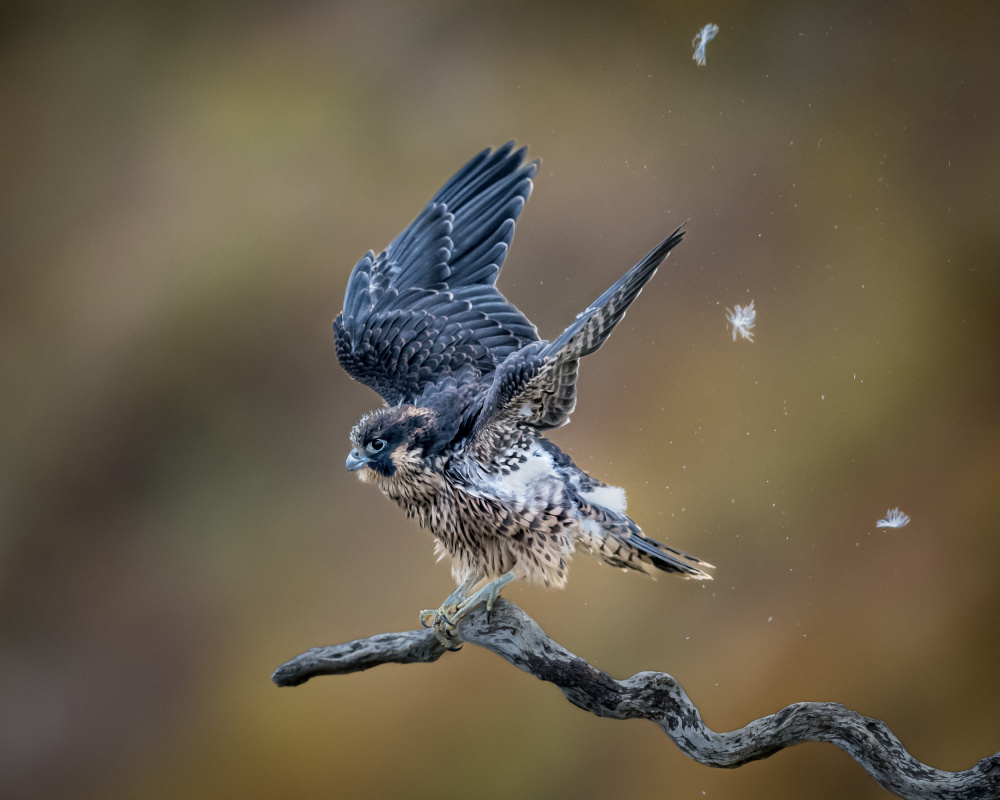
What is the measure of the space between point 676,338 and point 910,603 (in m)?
0.87

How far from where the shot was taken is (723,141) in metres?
2.37

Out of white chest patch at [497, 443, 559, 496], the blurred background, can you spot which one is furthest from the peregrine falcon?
the blurred background

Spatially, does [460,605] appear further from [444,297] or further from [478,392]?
[444,297]

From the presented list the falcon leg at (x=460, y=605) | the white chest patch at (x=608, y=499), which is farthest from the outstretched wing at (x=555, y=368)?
the falcon leg at (x=460, y=605)

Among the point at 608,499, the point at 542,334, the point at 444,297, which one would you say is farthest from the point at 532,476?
the point at 542,334

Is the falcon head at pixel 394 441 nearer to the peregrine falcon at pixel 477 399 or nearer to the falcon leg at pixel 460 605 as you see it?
the peregrine falcon at pixel 477 399

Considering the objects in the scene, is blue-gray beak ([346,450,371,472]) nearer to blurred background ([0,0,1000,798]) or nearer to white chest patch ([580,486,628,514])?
white chest patch ([580,486,628,514])

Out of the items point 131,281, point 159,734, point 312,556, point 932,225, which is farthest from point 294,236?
point 932,225

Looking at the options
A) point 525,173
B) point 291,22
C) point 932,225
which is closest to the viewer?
point 525,173

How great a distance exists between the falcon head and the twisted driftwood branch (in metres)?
0.37

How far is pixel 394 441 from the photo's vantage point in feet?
5.82

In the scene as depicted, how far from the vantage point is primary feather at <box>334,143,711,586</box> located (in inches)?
68.4

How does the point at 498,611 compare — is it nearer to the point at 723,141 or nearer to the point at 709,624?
the point at 709,624

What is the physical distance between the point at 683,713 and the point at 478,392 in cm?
75
